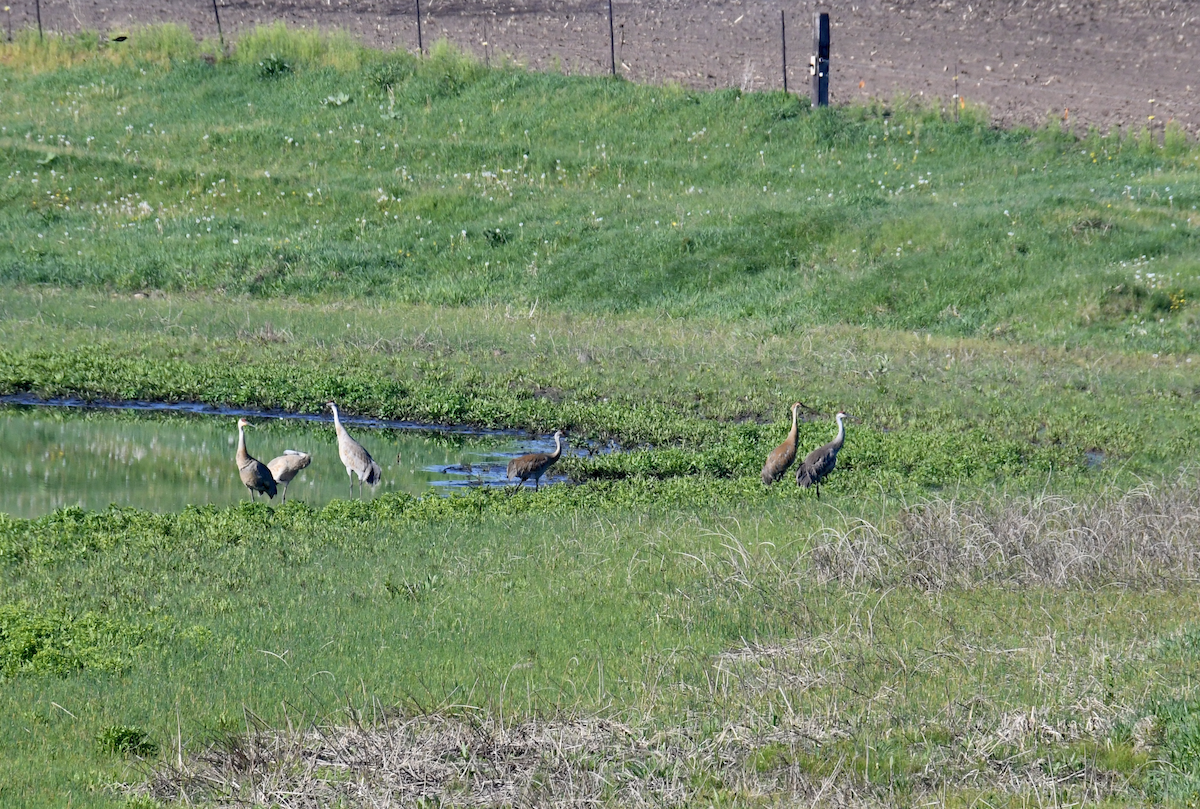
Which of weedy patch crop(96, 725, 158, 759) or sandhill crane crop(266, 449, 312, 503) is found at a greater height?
weedy patch crop(96, 725, 158, 759)

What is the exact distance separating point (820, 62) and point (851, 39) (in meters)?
7.86

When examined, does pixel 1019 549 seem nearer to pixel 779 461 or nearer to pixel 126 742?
pixel 779 461

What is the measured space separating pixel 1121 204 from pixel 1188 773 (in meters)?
19.3

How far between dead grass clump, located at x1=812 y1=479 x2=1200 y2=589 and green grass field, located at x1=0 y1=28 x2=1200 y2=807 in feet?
0.13

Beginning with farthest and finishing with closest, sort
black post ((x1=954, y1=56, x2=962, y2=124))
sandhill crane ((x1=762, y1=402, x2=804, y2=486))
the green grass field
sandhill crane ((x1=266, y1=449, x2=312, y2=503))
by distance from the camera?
1. black post ((x1=954, y1=56, x2=962, y2=124))
2. sandhill crane ((x1=266, y1=449, x2=312, y2=503))
3. sandhill crane ((x1=762, y1=402, x2=804, y2=486))
4. the green grass field

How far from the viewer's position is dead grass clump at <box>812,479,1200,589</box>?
10375 millimetres

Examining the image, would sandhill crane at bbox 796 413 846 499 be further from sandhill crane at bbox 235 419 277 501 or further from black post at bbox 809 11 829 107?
black post at bbox 809 11 829 107

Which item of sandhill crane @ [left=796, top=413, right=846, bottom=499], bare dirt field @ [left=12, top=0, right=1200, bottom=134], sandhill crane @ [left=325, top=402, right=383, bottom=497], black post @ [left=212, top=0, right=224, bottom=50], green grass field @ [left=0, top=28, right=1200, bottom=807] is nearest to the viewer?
green grass field @ [left=0, top=28, right=1200, bottom=807]

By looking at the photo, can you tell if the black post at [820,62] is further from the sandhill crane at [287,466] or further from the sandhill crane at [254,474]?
the sandhill crane at [254,474]

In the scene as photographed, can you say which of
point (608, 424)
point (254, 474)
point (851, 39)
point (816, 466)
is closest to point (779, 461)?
point (816, 466)

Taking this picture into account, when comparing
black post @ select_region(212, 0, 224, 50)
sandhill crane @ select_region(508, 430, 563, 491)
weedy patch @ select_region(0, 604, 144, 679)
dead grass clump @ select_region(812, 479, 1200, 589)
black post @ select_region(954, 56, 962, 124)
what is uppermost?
black post @ select_region(212, 0, 224, 50)

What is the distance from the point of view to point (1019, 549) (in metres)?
10.6

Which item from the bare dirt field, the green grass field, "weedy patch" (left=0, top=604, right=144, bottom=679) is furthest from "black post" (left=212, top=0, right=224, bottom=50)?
"weedy patch" (left=0, top=604, right=144, bottom=679)

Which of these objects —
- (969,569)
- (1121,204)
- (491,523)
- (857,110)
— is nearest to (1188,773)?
(969,569)
